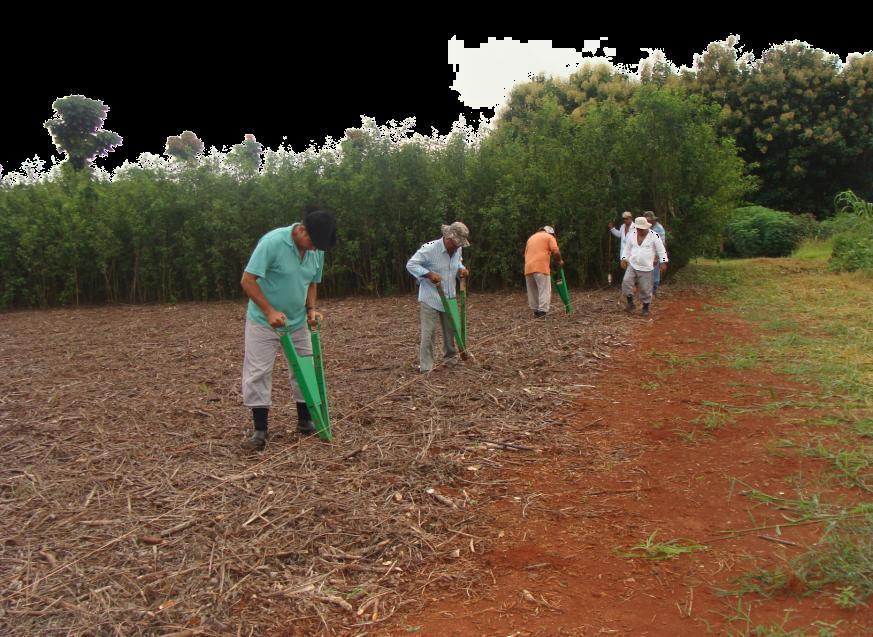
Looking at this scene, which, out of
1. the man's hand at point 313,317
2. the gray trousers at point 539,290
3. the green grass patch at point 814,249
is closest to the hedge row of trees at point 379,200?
the gray trousers at point 539,290

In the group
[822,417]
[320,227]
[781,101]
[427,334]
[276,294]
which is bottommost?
[822,417]

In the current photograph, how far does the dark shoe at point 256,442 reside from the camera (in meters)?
5.30

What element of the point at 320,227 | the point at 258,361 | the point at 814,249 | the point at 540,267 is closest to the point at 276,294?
the point at 258,361

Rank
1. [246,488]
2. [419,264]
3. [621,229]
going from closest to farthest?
[246,488], [419,264], [621,229]

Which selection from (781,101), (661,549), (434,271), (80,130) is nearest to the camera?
(661,549)

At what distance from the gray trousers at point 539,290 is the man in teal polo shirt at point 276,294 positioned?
6.37 metres

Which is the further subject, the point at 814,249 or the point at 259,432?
the point at 814,249

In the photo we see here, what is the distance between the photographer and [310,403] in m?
5.23

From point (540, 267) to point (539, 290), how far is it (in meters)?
0.43

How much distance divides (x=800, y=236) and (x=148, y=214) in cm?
1961

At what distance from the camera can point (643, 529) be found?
387 centimetres

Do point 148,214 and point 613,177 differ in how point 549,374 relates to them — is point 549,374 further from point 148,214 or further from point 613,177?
point 148,214

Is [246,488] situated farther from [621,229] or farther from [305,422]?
A: [621,229]

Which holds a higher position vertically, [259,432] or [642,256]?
[642,256]
